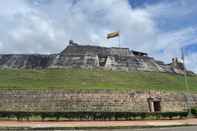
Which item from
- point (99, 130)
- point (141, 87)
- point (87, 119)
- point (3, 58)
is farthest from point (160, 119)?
point (3, 58)

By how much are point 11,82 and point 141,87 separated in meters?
16.2

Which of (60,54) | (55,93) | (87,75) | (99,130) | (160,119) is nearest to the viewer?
(99,130)

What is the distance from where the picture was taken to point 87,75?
5141 cm

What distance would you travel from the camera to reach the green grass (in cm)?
4553

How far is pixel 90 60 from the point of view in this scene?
194ft

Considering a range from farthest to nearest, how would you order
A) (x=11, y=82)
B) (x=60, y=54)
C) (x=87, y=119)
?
1. (x=60, y=54)
2. (x=11, y=82)
3. (x=87, y=119)

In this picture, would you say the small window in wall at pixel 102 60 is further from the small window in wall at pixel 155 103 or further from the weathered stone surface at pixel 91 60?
the small window in wall at pixel 155 103

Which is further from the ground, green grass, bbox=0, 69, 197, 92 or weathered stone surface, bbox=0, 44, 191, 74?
weathered stone surface, bbox=0, 44, 191, 74

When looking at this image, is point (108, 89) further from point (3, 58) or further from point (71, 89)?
point (3, 58)

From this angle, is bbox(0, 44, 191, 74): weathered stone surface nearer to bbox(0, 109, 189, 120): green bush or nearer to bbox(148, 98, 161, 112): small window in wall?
bbox(148, 98, 161, 112): small window in wall

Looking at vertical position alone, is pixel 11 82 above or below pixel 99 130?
above

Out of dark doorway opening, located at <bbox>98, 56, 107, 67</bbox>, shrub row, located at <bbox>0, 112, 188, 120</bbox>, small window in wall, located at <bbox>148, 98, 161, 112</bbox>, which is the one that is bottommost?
shrub row, located at <bbox>0, 112, 188, 120</bbox>

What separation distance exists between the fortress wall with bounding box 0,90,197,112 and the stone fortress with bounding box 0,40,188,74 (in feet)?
45.3

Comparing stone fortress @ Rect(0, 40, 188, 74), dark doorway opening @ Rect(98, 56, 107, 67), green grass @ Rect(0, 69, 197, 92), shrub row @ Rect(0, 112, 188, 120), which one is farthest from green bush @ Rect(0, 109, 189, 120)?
dark doorway opening @ Rect(98, 56, 107, 67)
